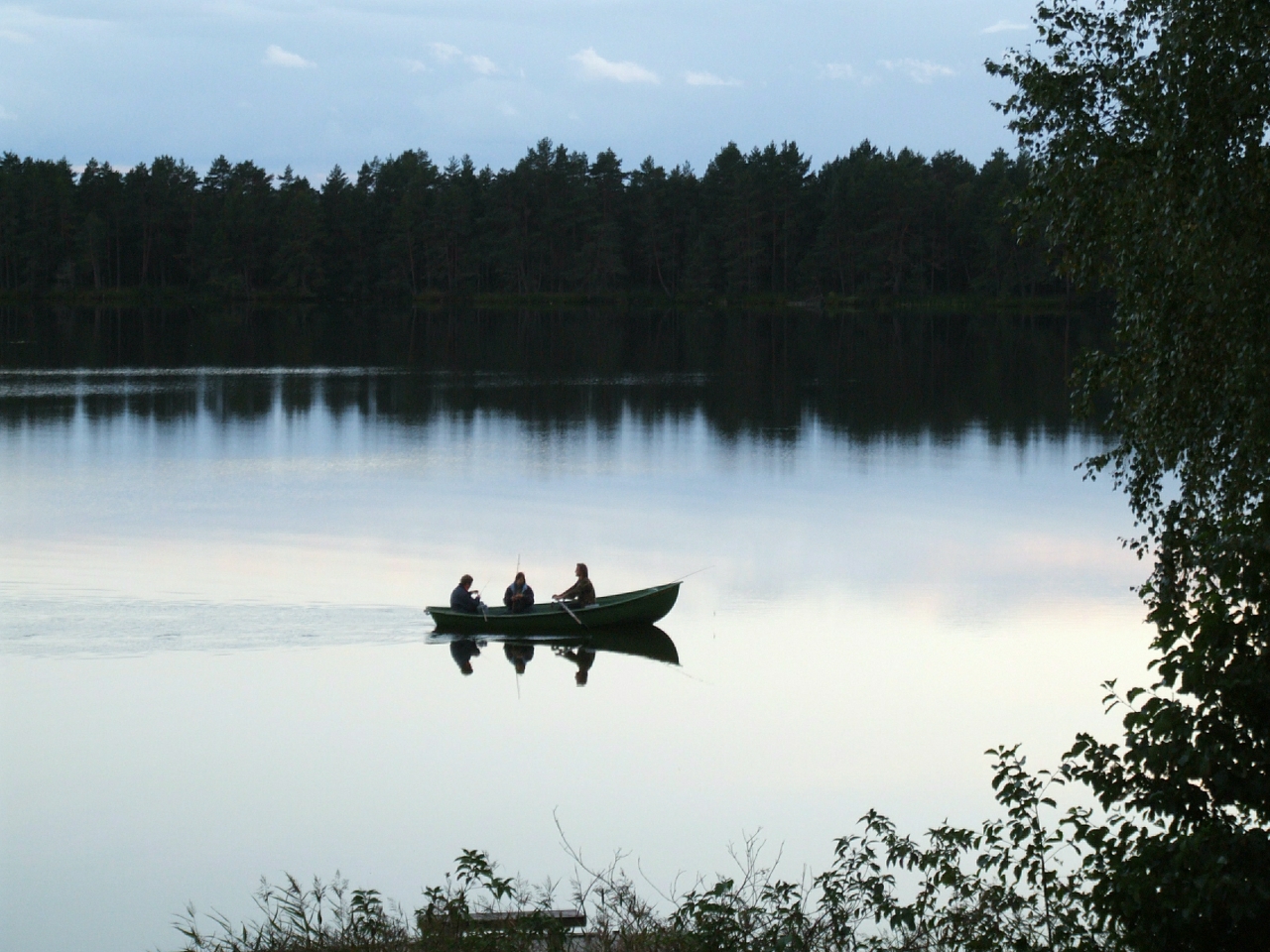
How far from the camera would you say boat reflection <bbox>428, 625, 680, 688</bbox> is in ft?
70.4

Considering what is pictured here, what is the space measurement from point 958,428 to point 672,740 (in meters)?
32.5

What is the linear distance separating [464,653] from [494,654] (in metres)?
0.48

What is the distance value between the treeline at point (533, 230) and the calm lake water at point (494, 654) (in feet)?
248

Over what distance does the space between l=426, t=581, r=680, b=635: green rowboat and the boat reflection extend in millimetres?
112

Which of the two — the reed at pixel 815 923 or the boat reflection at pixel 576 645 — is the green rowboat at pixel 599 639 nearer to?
the boat reflection at pixel 576 645

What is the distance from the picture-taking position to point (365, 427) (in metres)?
47.6

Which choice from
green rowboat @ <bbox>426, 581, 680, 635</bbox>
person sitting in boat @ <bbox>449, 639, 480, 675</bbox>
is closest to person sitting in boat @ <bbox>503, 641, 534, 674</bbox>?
green rowboat @ <bbox>426, 581, 680, 635</bbox>

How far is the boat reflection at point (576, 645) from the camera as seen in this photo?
70.4ft

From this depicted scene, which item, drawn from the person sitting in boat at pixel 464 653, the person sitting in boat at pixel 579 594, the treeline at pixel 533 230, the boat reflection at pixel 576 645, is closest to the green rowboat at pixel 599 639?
the boat reflection at pixel 576 645

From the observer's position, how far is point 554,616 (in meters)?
22.4

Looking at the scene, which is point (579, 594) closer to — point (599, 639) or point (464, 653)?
point (599, 639)

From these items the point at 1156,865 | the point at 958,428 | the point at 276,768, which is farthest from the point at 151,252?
the point at 1156,865

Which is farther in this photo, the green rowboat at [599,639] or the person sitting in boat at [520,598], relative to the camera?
the person sitting in boat at [520,598]

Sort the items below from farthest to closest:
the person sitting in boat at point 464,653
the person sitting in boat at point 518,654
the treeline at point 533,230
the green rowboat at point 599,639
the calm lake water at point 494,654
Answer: the treeline at point 533,230 < the green rowboat at point 599,639 < the person sitting in boat at point 518,654 < the person sitting in boat at point 464,653 < the calm lake water at point 494,654
